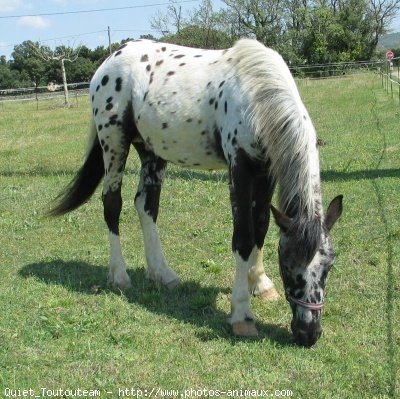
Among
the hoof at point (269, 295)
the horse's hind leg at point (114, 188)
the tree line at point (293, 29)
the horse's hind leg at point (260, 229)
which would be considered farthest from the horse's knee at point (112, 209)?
the tree line at point (293, 29)

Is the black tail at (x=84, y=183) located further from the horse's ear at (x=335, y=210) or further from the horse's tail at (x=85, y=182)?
the horse's ear at (x=335, y=210)

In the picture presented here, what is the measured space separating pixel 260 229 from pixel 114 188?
1.51 m

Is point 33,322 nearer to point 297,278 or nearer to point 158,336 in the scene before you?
point 158,336

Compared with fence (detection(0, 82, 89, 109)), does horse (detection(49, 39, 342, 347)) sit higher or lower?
higher

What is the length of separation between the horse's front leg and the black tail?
6.52 feet

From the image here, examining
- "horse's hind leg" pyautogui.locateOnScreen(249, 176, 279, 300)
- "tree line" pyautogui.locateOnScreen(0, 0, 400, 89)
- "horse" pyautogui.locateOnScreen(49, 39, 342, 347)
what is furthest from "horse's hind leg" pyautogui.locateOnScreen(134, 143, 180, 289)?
"tree line" pyautogui.locateOnScreen(0, 0, 400, 89)

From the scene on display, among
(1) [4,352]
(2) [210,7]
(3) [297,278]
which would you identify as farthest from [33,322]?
(2) [210,7]

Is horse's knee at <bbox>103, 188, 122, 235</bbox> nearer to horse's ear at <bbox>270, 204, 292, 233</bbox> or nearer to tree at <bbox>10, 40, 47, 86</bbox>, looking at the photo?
horse's ear at <bbox>270, 204, 292, 233</bbox>

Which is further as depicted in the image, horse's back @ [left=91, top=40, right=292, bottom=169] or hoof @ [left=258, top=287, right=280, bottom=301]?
hoof @ [left=258, top=287, right=280, bottom=301]

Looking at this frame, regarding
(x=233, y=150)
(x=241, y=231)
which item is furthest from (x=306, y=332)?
(x=233, y=150)

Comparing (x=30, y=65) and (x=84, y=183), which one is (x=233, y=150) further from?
(x=30, y=65)

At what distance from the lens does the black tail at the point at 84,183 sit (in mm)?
5633

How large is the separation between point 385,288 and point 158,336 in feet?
6.21

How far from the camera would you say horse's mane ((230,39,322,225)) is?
3.56 metres
